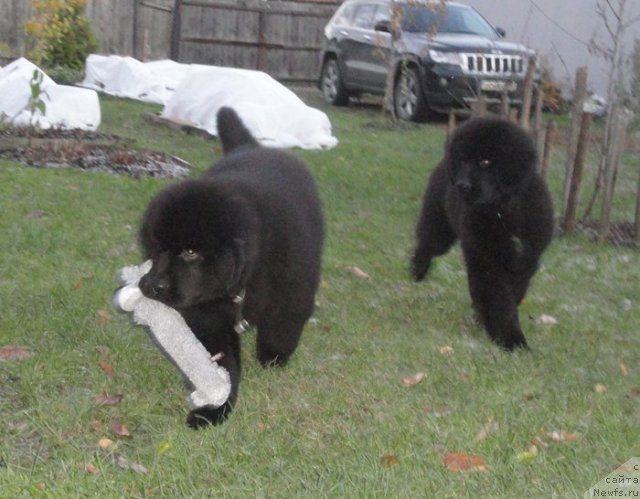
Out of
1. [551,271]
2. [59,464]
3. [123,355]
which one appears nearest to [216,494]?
[59,464]

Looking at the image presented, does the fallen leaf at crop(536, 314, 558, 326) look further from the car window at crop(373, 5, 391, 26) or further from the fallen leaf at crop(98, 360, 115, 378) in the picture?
the car window at crop(373, 5, 391, 26)

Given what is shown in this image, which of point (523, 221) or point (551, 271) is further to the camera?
point (551, 271)

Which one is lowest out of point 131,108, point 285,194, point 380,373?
point 131,108

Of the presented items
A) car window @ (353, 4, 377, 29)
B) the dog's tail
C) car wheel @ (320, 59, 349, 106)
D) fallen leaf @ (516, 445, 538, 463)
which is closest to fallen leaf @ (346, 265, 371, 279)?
the dog's tail

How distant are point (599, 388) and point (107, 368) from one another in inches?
89.4

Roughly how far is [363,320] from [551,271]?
7.06 feet

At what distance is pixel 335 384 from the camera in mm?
4812

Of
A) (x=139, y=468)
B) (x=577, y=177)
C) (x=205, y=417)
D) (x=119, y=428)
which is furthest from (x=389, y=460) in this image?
(x=577, y=177)

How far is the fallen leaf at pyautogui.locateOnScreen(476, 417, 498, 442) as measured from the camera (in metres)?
4.18

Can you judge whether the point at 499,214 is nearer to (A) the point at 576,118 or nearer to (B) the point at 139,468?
(B) the point at 139,468

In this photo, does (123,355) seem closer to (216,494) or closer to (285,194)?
(285,194)

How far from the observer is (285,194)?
4.71 meters

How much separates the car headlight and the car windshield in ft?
1.11

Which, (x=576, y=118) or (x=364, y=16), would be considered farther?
(x=364, y=16)
